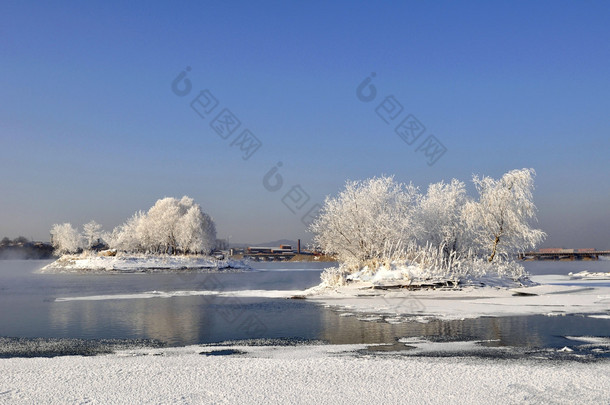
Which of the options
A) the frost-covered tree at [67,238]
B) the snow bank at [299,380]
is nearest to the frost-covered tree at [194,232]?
the frost-covered tree at [67,238]

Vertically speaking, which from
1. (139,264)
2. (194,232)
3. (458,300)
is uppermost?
(194,232)

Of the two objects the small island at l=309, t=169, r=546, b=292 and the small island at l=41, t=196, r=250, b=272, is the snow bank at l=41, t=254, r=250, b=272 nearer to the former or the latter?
the small island at l=41, t=196, r=250, b=272

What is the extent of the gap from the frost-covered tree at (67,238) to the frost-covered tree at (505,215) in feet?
431

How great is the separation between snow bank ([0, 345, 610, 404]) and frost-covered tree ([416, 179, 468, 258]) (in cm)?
3410

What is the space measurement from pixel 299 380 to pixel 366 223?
33119 millimetres

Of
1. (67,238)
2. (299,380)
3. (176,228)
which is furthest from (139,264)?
(299,380)

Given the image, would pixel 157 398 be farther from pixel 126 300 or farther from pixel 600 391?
pixel 126 300

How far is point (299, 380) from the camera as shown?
11.5m

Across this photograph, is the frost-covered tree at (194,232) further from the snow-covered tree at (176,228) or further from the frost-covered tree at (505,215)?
the frost-covered tree at (505,215)

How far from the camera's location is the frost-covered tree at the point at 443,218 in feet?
154

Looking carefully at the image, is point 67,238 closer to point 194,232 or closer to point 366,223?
point 194,232

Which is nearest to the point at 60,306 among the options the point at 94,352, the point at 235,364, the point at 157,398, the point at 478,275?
the point at 94,352

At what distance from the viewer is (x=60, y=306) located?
29.8 meters

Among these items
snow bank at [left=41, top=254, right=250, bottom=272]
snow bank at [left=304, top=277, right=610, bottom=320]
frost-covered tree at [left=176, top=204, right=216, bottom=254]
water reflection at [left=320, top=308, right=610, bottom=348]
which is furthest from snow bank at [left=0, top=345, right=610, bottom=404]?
frost-covered tree at [left=176, top=204, right=216, bottom=254]
